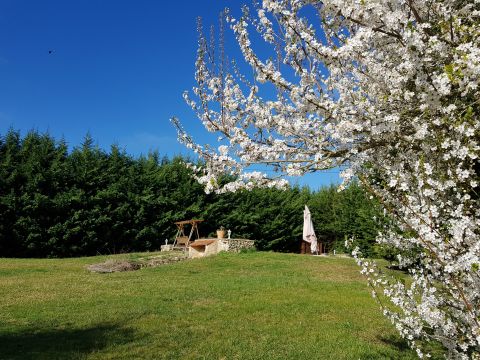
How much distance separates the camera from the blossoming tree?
2.39m

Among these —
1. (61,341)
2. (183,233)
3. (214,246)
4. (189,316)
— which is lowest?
(61,341)

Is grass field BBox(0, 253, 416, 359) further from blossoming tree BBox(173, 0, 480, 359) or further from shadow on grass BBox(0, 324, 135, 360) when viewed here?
blossoming tree BBox(173, 0, 480, 359)

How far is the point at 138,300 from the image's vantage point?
28.9ft

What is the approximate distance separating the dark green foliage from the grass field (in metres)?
4.88

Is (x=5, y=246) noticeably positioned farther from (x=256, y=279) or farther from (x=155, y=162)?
(x=256, y=279)

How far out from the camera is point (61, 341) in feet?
19.3

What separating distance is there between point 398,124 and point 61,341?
541 cm

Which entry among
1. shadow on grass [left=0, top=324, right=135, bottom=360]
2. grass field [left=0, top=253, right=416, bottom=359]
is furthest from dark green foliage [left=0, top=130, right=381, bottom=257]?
shadow on grass [left=0, top=324, right=135, bottom=360]

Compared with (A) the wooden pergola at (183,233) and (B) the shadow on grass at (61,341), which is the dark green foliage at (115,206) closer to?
(A) the wooden pergola at (183,233)

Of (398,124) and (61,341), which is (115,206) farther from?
(398,124)

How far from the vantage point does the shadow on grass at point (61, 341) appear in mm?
5289

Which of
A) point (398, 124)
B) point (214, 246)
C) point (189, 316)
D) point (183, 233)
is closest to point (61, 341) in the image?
point (189, 316)

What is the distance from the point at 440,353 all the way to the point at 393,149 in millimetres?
4505

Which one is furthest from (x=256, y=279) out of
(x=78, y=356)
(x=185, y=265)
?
(x=78, y=356)
